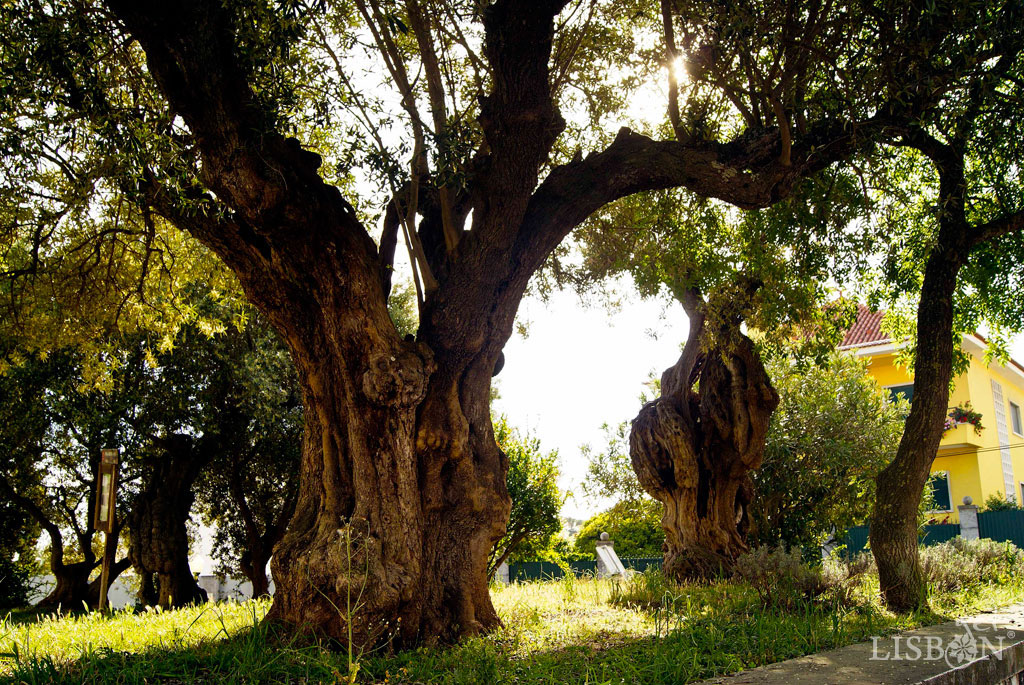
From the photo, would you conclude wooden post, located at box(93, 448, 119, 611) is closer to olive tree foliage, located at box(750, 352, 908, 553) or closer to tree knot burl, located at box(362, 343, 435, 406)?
tree knot burl, located at box(362, 343, 435, 406)

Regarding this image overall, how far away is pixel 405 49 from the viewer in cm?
884

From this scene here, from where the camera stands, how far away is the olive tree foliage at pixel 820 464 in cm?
1509

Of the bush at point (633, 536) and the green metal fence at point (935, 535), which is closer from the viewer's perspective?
the green metal fence at point (935, 535)

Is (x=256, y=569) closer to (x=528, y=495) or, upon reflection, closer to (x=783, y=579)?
(x=528, y=495)

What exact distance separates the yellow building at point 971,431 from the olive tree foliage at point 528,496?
12.0 m

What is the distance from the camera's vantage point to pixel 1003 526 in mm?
18094

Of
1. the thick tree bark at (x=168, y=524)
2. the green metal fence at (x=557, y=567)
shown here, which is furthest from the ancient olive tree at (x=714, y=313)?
the thick tree bark at (x=168, y=524)

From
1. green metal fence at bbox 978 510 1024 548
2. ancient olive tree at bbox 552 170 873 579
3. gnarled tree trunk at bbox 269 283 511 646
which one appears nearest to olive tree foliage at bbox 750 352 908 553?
ancient olive tree at bbox 552 170 873 579

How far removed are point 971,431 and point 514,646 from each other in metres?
22.0

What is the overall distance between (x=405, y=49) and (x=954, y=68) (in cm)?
575

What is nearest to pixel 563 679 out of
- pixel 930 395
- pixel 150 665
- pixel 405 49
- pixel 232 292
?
pixel 150 665

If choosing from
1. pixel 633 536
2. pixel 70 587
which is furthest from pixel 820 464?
pixel 70 587

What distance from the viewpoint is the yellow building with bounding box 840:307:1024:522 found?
23.2 m

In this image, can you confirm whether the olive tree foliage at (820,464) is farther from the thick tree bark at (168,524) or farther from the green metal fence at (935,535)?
the thick tree bark at (168,524)
